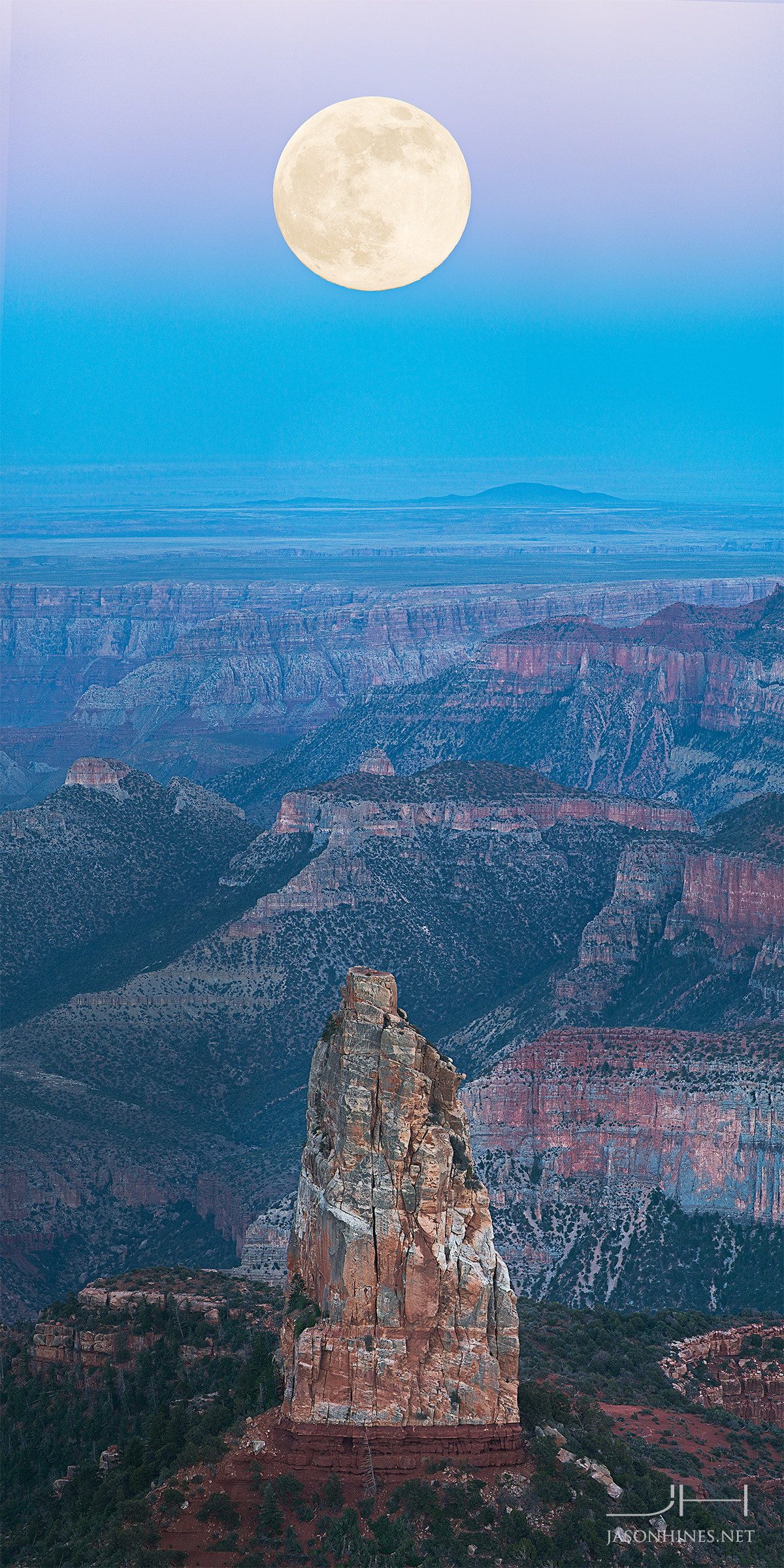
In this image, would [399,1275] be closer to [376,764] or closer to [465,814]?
[465,814]

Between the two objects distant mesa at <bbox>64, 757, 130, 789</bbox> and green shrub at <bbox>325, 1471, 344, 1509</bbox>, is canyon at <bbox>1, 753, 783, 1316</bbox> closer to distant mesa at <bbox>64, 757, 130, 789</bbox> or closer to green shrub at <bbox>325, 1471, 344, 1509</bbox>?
distant mesa at <bbox>64, 757, 130, 789</bbox>

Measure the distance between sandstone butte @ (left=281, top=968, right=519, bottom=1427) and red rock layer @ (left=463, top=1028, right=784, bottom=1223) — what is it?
15434 mm

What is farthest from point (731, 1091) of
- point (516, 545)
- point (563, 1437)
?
point (516, 545)

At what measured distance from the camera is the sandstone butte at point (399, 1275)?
1237 centimetres

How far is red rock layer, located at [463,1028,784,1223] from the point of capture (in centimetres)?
2728

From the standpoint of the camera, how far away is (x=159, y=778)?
3223 inches

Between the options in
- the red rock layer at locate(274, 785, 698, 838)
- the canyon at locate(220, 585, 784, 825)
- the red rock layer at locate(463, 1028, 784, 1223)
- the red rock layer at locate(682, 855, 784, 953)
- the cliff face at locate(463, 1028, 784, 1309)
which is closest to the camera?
the cliff face at locate(463, 1028, 784, 1309)

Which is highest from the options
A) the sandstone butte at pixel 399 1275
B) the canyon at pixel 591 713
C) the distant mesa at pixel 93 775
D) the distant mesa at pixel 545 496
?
the distant mesa at pixel 545 496

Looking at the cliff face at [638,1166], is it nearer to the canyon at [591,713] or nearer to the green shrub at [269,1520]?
the green shrub at [269,1520]

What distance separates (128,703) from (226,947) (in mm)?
56586

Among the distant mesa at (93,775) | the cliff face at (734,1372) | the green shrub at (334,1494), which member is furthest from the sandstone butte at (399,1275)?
the distant mesa at (93,775)

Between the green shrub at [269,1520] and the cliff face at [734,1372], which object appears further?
the cliff face at [734,1372]

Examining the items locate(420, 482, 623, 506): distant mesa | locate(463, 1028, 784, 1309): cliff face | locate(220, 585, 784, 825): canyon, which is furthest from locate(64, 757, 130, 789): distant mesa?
locate(420, 482, 623, 506): distant mesa

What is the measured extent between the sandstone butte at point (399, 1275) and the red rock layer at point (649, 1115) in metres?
→ 15.4
